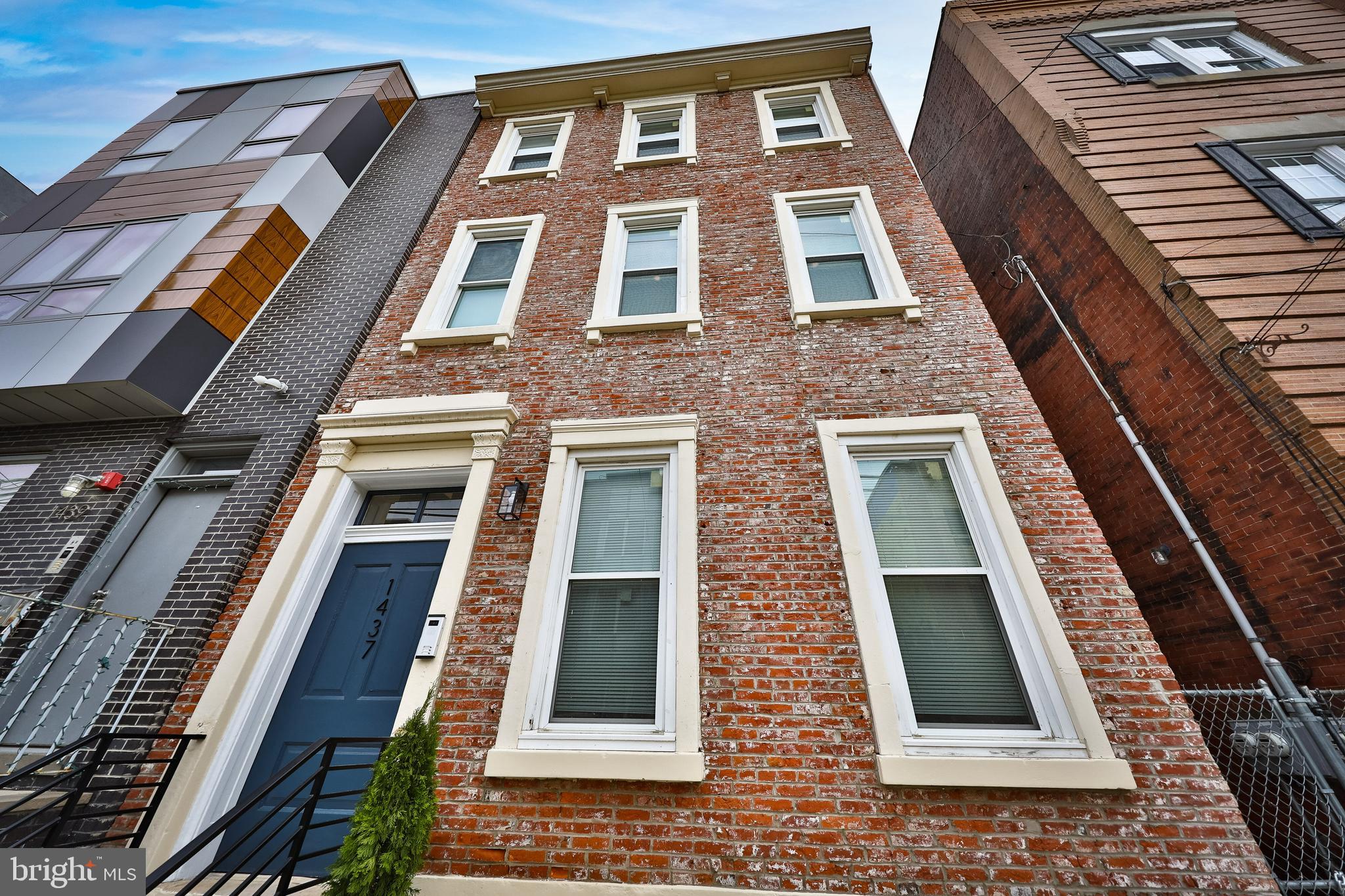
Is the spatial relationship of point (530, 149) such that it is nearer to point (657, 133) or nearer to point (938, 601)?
point (657, 133)

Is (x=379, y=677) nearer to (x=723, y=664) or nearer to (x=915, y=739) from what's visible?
(x=723, y=664)

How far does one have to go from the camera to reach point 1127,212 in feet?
18.2

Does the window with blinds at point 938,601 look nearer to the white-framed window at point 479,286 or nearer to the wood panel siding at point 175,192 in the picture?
the white-framed window at point 479,286

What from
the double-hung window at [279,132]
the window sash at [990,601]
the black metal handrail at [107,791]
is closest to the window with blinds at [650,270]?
the window sash at [990,601]

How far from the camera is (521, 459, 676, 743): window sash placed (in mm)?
3369

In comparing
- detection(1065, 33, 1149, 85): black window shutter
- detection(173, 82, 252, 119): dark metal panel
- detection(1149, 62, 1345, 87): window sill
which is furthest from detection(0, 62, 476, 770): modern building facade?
detection(1149, 62, 1345, 87): window sill

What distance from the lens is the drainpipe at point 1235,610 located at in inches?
119

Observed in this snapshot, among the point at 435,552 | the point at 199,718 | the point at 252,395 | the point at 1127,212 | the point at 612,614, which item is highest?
the point at 1127,212

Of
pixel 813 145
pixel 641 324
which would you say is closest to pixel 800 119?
pixel 813 145

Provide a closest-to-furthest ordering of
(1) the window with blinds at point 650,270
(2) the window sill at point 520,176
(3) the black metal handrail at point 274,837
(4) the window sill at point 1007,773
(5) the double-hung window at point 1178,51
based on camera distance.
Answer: (3) the black metal handrail at point 274,837
(4) the window sill at point 1007,773
(1) the window with blinds at point 650,270
(2) the window sill at point 520,176
(5) the double-hung window at point 1178,51

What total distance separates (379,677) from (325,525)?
57.6 inches

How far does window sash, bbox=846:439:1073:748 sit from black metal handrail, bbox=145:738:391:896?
3.11 m

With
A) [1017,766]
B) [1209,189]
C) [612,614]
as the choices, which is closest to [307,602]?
[612,614]

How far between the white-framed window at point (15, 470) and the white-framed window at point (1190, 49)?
49.3 ft
